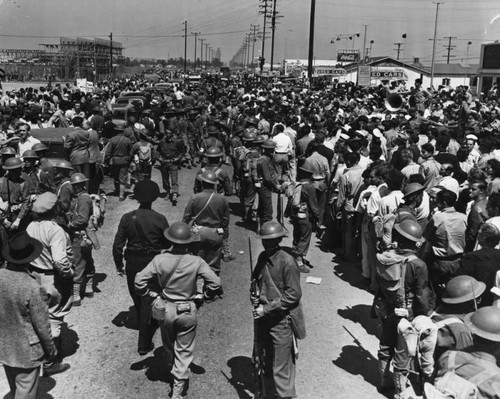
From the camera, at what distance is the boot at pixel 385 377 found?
5.62m

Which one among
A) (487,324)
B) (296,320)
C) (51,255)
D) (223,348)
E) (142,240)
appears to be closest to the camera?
(487,324)

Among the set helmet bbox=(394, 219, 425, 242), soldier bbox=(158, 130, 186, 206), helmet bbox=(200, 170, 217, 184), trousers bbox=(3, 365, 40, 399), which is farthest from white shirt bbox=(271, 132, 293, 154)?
trousers bbox=(3, 365, 40, 399)

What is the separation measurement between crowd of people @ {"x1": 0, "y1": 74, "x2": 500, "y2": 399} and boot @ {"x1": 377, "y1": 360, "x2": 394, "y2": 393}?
3 centimetres

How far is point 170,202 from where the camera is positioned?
13.5 m

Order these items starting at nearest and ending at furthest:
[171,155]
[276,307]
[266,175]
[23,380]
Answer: [23,380]
[276,307]
[266,175]
[171,155]

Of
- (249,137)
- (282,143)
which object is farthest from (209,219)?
(282,143)

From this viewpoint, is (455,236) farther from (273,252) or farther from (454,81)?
(454,81)

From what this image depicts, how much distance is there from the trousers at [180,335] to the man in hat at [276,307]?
65cm

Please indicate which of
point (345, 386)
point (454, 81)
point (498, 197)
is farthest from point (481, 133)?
point (454, 81)

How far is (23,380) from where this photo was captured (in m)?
4.65

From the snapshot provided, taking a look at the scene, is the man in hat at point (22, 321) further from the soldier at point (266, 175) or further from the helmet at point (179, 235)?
the soldier at point (266, 175)

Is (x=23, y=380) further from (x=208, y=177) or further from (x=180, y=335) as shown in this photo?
(x=208, y=177)

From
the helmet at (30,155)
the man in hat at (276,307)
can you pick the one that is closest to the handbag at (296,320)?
the man in hat at (276,307)

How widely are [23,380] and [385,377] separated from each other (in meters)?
3.57
